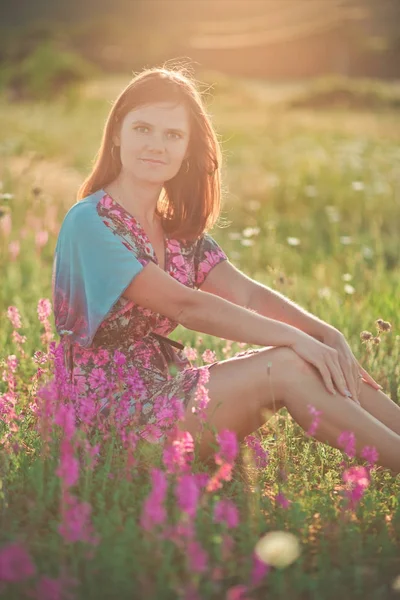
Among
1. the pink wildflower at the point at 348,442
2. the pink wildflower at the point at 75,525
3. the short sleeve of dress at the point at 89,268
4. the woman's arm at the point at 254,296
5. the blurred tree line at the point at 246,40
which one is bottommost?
the blurred tree line at the point at 246,40

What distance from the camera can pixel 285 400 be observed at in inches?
112

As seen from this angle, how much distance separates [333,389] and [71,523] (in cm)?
116

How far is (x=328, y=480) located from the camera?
2916 mm

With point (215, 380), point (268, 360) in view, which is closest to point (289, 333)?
point (268, 360)

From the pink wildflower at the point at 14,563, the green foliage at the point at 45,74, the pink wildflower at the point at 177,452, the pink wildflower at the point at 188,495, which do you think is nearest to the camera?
the pink wildflower at the point at 14,563

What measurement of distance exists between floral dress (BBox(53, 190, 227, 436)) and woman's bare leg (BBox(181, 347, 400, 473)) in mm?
109

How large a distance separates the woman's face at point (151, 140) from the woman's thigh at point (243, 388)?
0.81 meters

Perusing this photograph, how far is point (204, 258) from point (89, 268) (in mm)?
733

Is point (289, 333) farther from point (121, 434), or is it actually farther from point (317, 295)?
point (317, 295)

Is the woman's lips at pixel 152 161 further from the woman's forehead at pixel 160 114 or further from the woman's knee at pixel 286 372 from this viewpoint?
the woman's knee at pixel 286 372

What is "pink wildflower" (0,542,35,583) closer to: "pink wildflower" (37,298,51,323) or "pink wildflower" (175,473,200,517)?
"pink wildflower" (175,473,200,517)

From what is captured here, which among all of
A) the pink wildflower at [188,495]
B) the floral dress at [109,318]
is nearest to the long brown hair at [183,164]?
the floral dress at [109,318]

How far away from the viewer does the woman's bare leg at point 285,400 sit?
111 inches

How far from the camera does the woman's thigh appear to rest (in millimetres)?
2820
